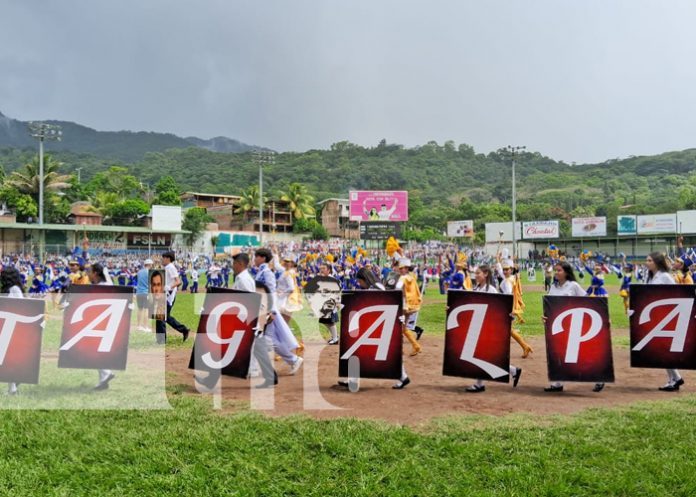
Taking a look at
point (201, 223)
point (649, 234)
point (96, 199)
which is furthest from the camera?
point (96, 199)

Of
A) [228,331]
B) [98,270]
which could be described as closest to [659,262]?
[228,331]

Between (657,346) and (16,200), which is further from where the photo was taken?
(16,200)

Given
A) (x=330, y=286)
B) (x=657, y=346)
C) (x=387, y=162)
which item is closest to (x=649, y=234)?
(x=330, y=286)

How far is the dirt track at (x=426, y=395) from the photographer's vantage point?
697cm

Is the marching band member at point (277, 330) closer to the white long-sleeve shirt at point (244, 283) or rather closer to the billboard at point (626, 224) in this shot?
the white long-sleeve shirt at point (244, 283)

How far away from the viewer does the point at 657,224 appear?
6900 centimetres

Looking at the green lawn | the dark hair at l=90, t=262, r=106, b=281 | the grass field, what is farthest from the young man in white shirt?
the green lawn

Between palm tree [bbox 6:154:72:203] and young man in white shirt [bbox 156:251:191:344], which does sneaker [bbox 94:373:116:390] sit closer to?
young man in white shirt [bbox 156:251:191:344]

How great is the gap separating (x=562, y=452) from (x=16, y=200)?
76279 millimetres

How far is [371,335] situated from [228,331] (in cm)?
188

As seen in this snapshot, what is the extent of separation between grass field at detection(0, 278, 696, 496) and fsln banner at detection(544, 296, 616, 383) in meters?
1.04

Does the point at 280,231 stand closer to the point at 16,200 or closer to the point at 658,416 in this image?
the point at 16,200

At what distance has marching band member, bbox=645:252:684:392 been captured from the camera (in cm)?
815

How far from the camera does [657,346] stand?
8.22 m
